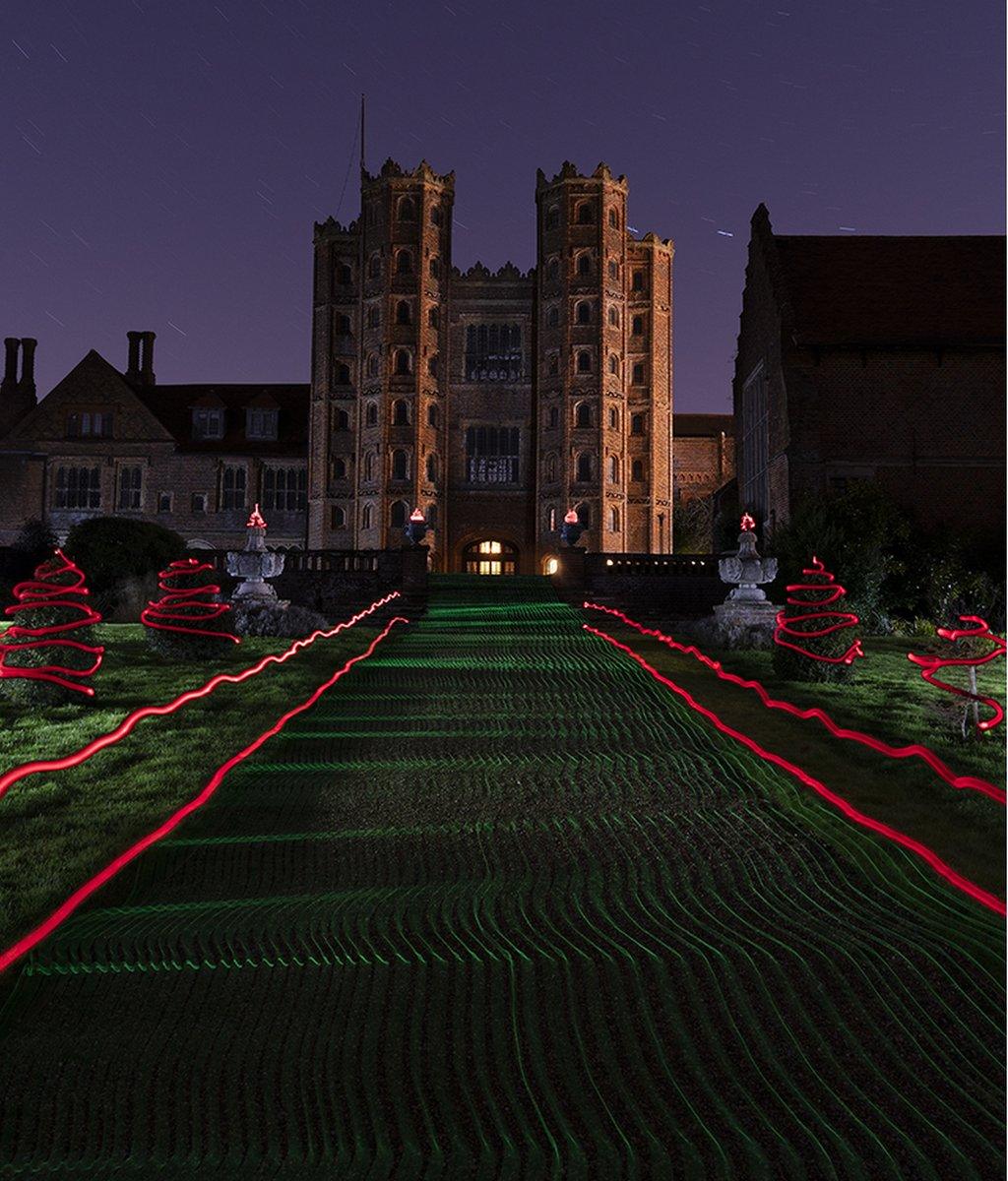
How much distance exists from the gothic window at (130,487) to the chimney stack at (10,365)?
10.4 metres

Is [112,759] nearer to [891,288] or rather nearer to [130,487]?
[891,288]

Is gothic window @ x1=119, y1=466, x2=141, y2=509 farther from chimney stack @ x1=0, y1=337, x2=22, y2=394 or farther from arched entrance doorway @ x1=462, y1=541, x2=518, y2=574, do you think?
arched entrance doorway @ x1=462, y1=541, x2=518, y2=574

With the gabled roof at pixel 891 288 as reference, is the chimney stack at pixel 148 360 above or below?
above

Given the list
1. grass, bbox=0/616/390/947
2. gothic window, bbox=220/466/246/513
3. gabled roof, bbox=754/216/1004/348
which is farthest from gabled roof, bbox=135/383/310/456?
grass, bbox=0/616/390/947

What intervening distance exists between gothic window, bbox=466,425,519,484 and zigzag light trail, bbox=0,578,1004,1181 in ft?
134

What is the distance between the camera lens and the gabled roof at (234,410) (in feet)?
168

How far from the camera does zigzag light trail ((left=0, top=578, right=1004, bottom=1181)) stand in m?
3.08

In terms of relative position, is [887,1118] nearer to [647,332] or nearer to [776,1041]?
[776,1041]

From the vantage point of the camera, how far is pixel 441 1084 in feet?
11.1

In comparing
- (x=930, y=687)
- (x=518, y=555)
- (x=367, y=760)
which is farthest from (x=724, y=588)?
(x=367, y=760)

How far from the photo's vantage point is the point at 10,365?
54.8 meters

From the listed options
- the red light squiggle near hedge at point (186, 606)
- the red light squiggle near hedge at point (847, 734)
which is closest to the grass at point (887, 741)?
the red light squiggle near hedge at point (847, 734)

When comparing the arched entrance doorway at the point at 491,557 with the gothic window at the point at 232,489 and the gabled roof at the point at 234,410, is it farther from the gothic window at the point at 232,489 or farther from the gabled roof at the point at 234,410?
the gothic window at the point at 232,489

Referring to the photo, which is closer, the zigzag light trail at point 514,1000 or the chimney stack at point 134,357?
the zigzag light trail at point 514,1000
